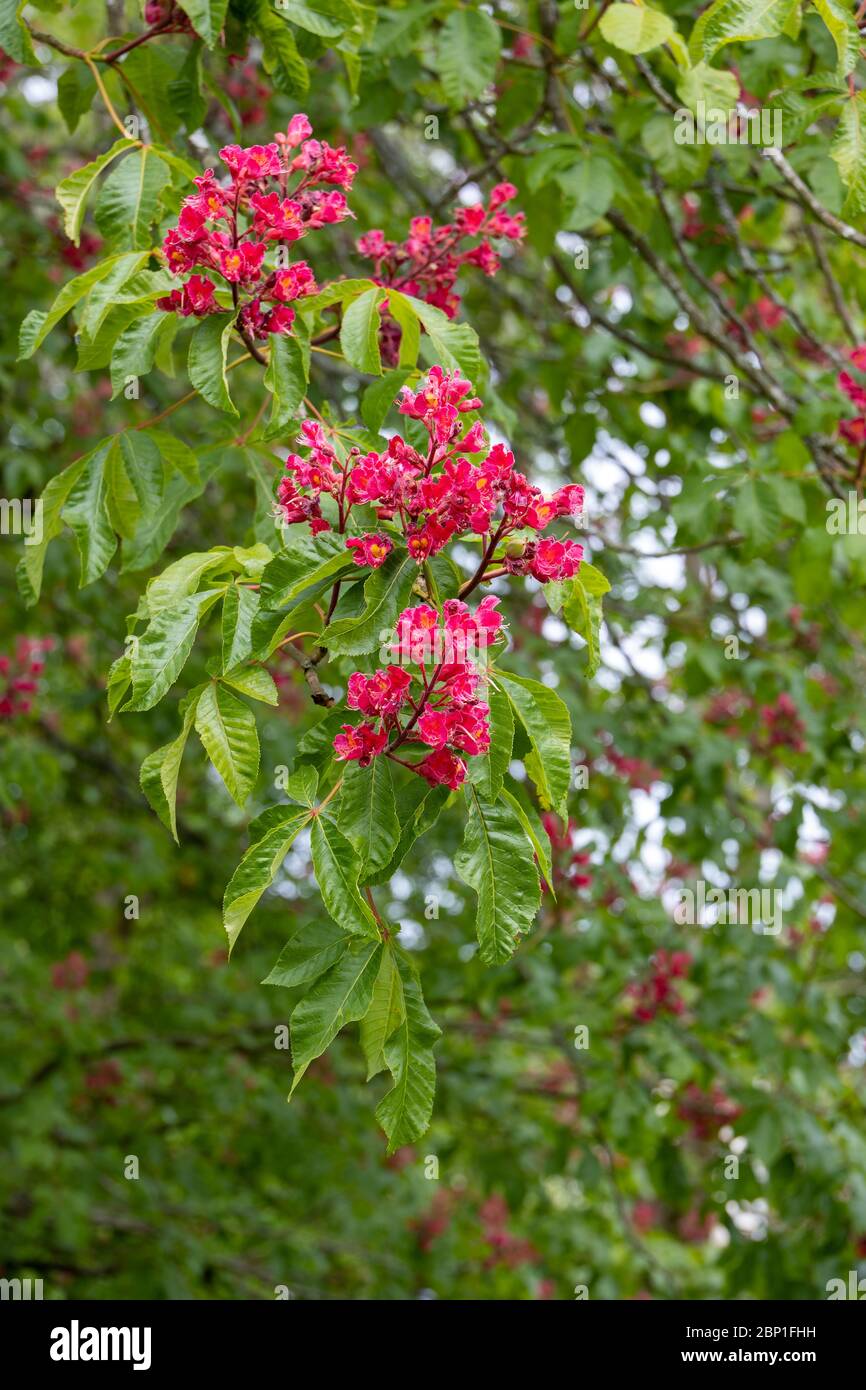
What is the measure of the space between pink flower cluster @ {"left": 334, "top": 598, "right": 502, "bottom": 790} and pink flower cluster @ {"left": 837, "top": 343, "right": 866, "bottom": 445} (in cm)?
182

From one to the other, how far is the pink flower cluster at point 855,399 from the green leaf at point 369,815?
192cm

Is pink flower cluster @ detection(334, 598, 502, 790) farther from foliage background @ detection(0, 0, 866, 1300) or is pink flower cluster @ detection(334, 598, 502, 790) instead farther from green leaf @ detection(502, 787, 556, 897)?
foliage background @ detection(0, 0, 866, 1300)

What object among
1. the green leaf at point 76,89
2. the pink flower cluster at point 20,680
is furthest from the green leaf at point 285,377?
the pink flower cluster at point 20,680

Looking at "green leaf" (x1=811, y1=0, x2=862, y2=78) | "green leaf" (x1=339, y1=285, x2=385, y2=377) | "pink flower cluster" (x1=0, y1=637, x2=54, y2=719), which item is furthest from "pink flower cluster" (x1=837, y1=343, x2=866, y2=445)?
"pink flower cluster" (x1=0, y1=637, x2=54, y2=719)

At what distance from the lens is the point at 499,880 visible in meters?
1.52

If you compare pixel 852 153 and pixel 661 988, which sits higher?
pixel 852 153

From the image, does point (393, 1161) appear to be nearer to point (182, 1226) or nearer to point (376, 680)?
point (182, 1226)

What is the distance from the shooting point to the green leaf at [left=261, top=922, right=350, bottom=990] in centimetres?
154

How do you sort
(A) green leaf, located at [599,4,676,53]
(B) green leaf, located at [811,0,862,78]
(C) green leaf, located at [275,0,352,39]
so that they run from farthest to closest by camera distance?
(A) green leaf, located at [599,4,676,53] < (C) green leaf, located at [275,0,352,39] < (B) green leaf, located at [811,0,862,78]

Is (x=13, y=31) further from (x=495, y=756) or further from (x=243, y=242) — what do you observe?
(x=495, y=756)

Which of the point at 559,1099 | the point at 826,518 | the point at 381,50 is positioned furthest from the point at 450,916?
the point at 381,50

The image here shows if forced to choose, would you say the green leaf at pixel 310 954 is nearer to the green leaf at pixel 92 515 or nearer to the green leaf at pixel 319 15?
the green leaf at pixel 92 515

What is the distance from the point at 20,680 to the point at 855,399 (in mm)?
2492

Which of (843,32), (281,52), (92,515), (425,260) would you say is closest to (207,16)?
(281,52)
